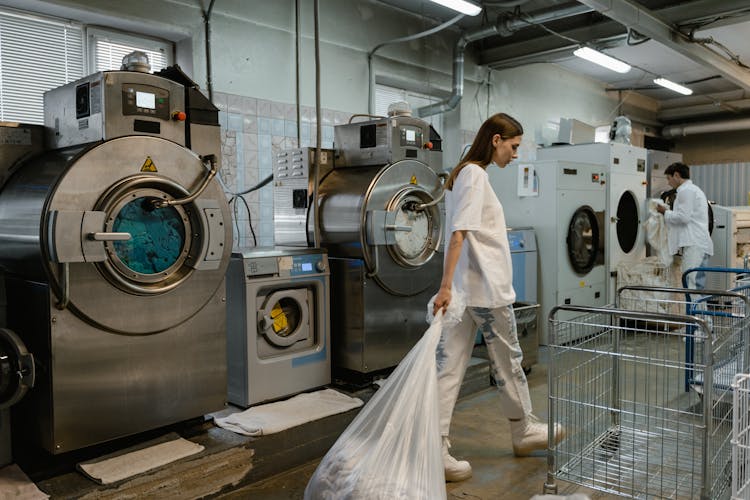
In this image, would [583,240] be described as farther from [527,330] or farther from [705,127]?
[705,127]

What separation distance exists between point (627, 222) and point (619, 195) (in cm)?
38

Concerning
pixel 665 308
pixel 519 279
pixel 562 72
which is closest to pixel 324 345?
pixel 519 279

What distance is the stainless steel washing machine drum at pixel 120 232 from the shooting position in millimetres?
2393

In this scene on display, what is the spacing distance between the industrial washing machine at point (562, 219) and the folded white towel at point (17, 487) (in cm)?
421

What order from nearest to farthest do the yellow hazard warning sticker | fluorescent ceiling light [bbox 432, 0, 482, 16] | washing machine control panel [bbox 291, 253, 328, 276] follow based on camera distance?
the yellow hazard warning sticker < washing machine control panel [bbox 291, 253, 328, 276] < fluorescent ceiling light [bbox 432, 0, 482, 16]

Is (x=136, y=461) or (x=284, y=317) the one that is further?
(x=284, y=317)

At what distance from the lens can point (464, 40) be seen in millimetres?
6363

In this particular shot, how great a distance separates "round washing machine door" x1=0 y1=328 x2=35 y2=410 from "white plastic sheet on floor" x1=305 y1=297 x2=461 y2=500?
1171 mm

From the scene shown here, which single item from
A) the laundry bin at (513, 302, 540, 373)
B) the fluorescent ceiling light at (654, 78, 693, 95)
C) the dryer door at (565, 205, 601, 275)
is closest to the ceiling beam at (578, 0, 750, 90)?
the fluorescent ceiling light at (654, 78, 693, 95)

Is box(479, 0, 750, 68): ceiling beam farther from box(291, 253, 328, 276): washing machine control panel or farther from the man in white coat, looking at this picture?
box(291, 253, 328, 276): washing machine control panel

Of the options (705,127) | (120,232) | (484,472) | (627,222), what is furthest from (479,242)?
(705,127)

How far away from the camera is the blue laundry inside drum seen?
2617 mm

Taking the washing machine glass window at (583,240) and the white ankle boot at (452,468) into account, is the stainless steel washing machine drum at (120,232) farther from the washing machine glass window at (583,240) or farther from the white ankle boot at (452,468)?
the washing machine glass window at (583,240)

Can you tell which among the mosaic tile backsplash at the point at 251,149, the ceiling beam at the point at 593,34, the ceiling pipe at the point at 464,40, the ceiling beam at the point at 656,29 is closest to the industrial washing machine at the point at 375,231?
the mosaic tile backsplash at the point at 251,149
